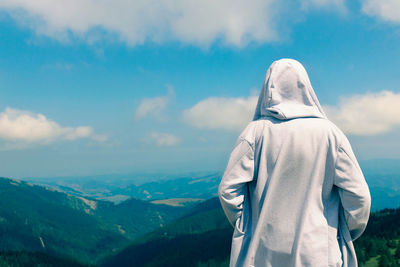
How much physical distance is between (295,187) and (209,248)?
152888mm

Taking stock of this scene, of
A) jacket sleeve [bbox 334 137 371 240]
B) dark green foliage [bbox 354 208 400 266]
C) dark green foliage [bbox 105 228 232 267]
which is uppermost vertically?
jacket sleeve [bbox 334 137 371 240]

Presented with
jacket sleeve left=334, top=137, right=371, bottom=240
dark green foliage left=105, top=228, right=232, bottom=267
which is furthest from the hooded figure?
dark green foliage left=105, top=228, right=232, bottom=267

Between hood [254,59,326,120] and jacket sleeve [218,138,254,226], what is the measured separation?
0.80 meters

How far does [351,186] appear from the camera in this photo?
522cm

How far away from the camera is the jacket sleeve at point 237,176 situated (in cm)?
554

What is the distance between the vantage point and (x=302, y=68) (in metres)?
5.82

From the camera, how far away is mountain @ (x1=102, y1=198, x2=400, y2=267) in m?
67.9

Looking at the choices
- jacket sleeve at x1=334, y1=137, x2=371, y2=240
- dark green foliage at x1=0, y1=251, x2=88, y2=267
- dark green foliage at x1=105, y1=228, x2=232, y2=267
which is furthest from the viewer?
dark green foliage at x1=105, y1=228, x2=232, y2=267

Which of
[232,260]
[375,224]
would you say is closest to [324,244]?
[232,260]

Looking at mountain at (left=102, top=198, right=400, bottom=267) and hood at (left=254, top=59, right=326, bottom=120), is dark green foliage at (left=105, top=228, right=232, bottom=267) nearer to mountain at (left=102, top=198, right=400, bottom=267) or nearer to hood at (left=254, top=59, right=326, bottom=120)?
mountain at (left=102, top=198, right=400, bottom=267)

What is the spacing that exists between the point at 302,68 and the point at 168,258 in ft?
545

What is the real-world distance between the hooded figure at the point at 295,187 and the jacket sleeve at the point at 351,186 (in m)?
0.01

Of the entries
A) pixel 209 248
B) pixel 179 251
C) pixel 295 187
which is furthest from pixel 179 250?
pixel 295 187

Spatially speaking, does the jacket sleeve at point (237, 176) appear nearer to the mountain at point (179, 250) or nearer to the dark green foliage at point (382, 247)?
the dark green foliage at point (382, 247)
